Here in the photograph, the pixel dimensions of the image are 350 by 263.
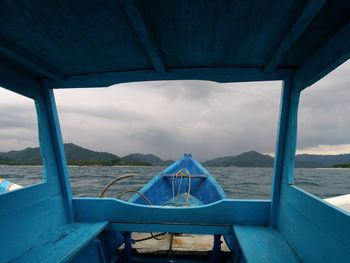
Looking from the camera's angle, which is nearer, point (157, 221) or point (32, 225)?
point (32, 225)

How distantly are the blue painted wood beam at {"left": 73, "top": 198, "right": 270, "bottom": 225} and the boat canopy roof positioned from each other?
1522 mm

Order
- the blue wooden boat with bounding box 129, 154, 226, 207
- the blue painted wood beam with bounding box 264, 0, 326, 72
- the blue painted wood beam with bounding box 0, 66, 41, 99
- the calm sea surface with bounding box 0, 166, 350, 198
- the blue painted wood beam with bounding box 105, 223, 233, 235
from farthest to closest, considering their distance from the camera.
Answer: the calm sea surface with bounding box 0, 166, 350, 198, the blue wooden boat with bounding box 129, 154, 226, 207, the blue painted wood beam with bounding box 105, 223, 233, 235, the blue painted wood beam with bounding box 0, 66, 41, 99, the blue painted wood beam with bounding box 264, 0, 326, 72

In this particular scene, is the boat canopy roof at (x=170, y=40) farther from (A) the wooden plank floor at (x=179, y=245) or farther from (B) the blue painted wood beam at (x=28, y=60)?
(A) the wooden plank floor at (x=179, y=245)

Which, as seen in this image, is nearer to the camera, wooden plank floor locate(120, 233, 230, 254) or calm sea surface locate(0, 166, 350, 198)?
wooden plank floor locate(120, 233, 230, 254)

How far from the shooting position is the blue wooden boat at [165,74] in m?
1.64

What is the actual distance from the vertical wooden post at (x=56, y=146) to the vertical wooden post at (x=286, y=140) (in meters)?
2.59

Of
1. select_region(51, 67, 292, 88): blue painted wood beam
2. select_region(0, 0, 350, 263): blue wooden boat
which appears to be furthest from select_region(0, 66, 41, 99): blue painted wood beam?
select_region(51, 67, 292, 88): blue painted wood beam

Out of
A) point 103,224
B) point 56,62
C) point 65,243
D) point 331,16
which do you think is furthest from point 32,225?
point 331,16

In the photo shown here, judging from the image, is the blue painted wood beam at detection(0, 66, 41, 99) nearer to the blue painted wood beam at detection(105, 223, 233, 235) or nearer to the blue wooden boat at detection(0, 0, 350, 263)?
the blue wooden boat at detection(0, 0, 350, 263)

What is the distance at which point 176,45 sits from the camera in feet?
6.99

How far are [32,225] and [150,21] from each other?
230cm

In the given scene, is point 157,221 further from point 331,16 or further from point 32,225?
point 331,16

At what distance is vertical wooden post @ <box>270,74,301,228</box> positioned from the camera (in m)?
2.68

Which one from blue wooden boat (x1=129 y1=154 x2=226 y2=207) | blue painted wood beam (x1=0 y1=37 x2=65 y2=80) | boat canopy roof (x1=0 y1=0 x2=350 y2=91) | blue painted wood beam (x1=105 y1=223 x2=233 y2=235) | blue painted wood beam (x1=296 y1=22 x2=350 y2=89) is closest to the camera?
boat canopy roof (x1=0 y1=0 x2=350 y2=91)
